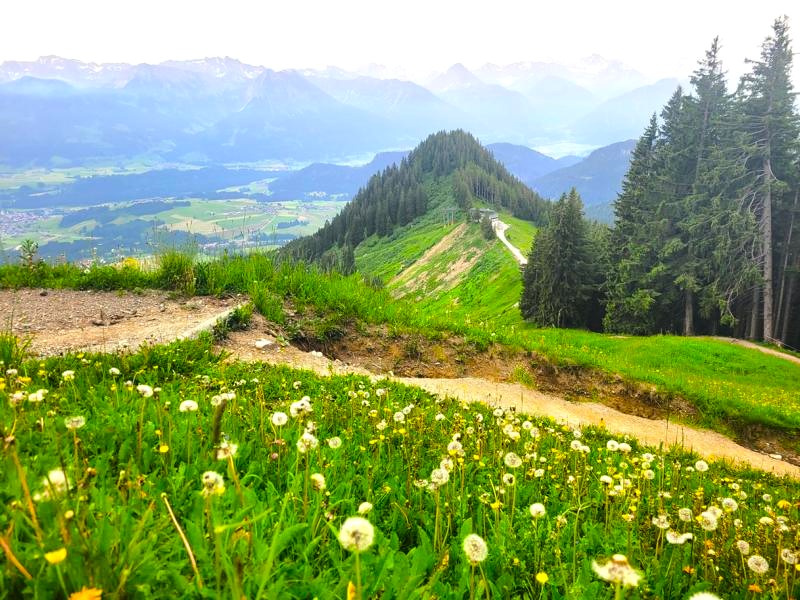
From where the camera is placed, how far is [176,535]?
2.06 m

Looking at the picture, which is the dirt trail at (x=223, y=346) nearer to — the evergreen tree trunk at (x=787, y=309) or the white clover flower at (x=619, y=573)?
the white clover flower at (x=619, y=573)

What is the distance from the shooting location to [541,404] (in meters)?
11.0

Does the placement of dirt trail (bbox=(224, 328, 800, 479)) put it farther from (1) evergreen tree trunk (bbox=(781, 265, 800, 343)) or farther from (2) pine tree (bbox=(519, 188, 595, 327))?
(2) pine tree (bbox=(519, 188, 595, 327))

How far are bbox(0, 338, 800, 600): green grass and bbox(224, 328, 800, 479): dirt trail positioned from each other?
308cm

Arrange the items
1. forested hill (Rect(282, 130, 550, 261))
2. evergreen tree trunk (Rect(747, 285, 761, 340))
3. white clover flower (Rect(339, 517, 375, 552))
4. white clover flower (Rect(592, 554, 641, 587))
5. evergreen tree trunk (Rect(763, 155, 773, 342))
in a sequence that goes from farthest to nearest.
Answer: forested hill (Rect(282, 130, 550, 261)) < evergreen tree trunk (Rect(747, 285, 761, 340)) < evergreen tree trunk (Rect(763, 155, 773, 342)) < white clover flower (Rect(339, 517, 375, 552)) < white clover flower (Rect(592, 554, 641, 587))

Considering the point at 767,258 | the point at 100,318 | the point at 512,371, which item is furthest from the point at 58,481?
the point at 767,258

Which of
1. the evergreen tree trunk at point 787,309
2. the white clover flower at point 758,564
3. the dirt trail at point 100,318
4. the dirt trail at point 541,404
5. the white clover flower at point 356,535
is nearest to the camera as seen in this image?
the white clover flower at point 356,535

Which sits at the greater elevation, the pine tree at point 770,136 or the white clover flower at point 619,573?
the pine tree at point 770,136

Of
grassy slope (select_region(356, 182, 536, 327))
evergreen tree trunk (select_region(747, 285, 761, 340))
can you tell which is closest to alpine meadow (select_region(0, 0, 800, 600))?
evergreen tree trunk (select_region(747, 285, 761, 340))

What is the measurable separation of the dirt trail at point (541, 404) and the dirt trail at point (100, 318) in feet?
3.61

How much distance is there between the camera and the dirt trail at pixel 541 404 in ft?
30.1

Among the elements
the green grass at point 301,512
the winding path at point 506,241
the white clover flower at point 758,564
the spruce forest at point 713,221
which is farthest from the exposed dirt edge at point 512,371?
the winding path at point 506,241

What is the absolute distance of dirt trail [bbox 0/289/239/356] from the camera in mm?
8047

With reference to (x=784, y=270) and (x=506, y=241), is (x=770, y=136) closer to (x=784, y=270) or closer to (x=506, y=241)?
(x=784, y=270)
